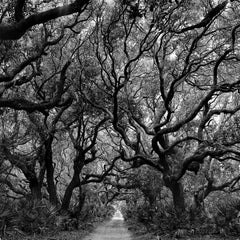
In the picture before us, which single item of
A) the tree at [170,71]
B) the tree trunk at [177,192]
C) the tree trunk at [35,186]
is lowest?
the tree trunk at [177,192]

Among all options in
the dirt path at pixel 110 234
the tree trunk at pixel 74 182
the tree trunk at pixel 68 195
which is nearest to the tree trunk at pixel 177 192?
the dirt path at pixel 110 234

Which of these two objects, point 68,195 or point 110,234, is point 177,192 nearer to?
point 68,195

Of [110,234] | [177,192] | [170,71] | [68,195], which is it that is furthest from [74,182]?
[170,71]

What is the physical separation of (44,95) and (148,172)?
347 inches

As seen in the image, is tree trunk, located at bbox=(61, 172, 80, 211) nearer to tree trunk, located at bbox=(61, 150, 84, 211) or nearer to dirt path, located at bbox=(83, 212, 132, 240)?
tree trunk, located at bbox=(61, 150, 84, 211)

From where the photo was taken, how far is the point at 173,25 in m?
11.2

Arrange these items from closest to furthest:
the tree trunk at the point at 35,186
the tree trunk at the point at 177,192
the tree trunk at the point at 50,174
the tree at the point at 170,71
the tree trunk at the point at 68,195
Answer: the tree at the point at 170,71, the tree trunk at the point at 177,192, the tree trunk at the point at 35,186, the tree trunk at the point at 50,174, the tree trunk at the point at 68,195

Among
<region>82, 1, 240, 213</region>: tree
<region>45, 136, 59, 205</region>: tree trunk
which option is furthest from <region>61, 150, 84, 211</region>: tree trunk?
<region>82, 1, 240, 213</region>: tree

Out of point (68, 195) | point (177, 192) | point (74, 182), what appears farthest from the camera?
point (74, 182)

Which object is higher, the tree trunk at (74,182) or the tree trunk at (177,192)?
the tree trunk at (74,182)

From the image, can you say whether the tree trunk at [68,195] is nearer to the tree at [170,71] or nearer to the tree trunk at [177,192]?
the tree at [170,71]

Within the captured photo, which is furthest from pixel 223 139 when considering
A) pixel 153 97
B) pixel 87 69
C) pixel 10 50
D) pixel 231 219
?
pixel 10 50

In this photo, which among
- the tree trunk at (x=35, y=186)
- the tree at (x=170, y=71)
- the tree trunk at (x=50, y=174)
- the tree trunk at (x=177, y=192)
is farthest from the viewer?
the tree trunk at (x=50, y=174)

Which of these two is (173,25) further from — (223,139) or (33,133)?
(33,133)
